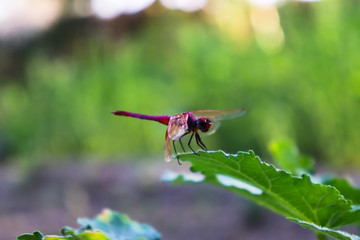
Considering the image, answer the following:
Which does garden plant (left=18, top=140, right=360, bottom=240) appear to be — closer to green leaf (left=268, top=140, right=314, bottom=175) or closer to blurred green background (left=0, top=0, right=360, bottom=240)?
green leaf (left=268, top=140, right=314, bottom=175)

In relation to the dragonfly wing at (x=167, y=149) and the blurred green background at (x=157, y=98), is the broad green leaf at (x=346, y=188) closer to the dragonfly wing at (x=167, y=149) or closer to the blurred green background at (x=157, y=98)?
the dragonfly wing at (x=167, y=149)

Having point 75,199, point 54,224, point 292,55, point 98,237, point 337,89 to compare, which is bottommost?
point 98,237

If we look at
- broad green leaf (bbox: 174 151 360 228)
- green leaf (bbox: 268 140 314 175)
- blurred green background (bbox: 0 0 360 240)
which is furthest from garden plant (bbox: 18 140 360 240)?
blurred green background (bbox: 0 0 360 240)

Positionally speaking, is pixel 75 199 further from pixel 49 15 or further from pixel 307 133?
pixel 49 15

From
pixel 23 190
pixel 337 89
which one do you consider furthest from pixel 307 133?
pixel 23 190

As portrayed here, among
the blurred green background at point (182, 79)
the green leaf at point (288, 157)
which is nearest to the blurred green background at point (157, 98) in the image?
the blurred green background at point (182, 79)

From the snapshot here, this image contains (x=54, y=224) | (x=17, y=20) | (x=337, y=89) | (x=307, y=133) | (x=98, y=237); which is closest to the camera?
(x=98, y=237)

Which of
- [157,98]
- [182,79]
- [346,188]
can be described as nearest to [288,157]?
[346,188]
